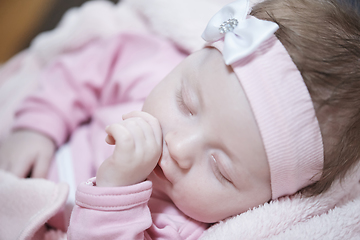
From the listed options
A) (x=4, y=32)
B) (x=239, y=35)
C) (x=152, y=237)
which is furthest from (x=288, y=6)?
(x=4, y=32)

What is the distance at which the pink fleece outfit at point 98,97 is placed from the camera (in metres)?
0.97

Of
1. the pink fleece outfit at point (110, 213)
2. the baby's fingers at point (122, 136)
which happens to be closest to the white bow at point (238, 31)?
the baby's fingers at point (122, 136)

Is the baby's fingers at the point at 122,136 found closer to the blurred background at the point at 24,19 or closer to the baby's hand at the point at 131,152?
the baby's hand at the point at 131,152

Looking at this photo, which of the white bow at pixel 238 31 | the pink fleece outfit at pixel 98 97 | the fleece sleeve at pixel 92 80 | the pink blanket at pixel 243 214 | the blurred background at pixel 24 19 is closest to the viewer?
the white bow at pixel 238 31

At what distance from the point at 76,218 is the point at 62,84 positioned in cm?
77

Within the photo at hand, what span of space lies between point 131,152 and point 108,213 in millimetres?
155

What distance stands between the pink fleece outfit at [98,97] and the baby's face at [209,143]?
0.36 ft

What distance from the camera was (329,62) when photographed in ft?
2.45

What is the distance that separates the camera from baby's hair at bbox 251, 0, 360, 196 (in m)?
0.75

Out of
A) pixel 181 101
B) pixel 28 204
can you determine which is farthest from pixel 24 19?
pixel 181 101

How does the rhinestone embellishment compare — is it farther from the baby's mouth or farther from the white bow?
the baby's mouth

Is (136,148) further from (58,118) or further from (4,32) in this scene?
(4,32)

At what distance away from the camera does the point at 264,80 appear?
0.74 m

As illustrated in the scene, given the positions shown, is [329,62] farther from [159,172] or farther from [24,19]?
[24,19]
